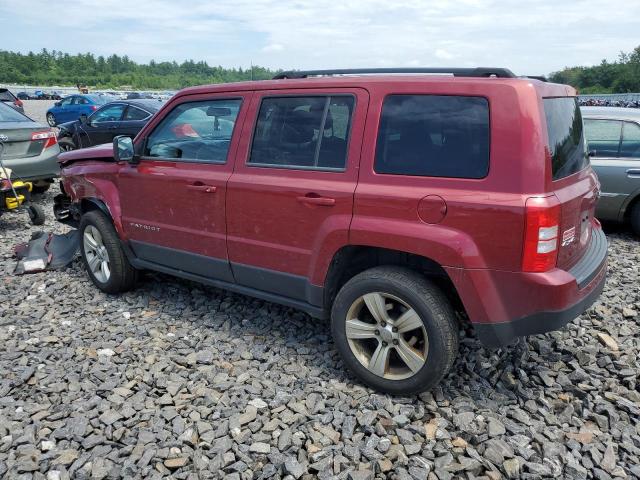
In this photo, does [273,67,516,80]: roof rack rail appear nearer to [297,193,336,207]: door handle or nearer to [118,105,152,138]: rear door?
[297,193,336,207]: door handle

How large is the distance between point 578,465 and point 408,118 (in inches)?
80.4

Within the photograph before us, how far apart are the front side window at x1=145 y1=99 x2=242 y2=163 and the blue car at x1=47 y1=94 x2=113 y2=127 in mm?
22519

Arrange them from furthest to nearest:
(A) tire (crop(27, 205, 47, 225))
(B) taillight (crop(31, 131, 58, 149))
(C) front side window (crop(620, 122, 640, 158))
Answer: (B) taillight (crop(31, 131, 58, 149)) < (A) tire (crop(27, 205, 47, 225)) < (C) front side window (crop(620, 122, 640, 158))

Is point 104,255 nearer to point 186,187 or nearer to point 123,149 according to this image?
point 123,149

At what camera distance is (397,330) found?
3.15 meters

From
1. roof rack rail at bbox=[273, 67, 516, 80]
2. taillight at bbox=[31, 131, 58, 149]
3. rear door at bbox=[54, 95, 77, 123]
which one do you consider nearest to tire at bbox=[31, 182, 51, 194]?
taillight at bbox=[31, 131, 58, 149]

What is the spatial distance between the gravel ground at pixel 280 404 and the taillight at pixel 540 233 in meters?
0.96

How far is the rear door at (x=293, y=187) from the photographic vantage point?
126 inches

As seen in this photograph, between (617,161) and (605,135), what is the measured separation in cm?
38

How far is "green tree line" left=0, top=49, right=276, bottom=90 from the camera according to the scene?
111 m

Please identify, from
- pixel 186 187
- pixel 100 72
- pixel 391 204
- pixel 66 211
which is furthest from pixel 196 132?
pixel 100 72

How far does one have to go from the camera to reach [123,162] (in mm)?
4492

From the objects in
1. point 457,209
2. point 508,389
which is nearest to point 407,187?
point 457,209

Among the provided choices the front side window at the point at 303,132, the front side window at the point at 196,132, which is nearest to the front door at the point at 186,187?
the front side window at the point at 196,132
